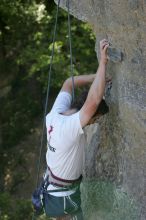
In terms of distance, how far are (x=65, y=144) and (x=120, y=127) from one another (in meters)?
0.58

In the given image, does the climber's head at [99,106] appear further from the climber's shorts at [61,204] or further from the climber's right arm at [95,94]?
the climber's shorts at [61,204]

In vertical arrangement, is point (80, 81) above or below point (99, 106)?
above

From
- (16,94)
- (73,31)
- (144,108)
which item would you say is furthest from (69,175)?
(16,94)

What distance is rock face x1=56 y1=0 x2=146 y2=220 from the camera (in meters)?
4.50

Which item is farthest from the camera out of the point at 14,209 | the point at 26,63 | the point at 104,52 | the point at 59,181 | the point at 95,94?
the point at 26,63

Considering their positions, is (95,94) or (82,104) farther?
(82,104)

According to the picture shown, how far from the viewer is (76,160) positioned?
195 inches

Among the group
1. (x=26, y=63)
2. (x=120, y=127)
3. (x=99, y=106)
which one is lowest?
(x=120, y=127)

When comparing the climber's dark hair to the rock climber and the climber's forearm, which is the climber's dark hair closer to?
the rock climber

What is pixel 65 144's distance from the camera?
15.9ft

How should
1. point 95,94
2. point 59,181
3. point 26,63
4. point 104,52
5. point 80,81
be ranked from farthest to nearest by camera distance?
1. point 26,63
2. point 80,81
3. point 59,181
4. point 104,52
5. point 95,94

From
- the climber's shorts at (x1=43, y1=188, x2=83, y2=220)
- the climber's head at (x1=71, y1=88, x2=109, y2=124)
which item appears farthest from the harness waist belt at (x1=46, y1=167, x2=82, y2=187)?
the climber's head at (x1=71, y1=88, x2=109, y2=124)

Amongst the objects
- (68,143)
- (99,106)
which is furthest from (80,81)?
(68,143)

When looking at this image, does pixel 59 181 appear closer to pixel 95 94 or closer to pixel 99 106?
pixel 99 106
